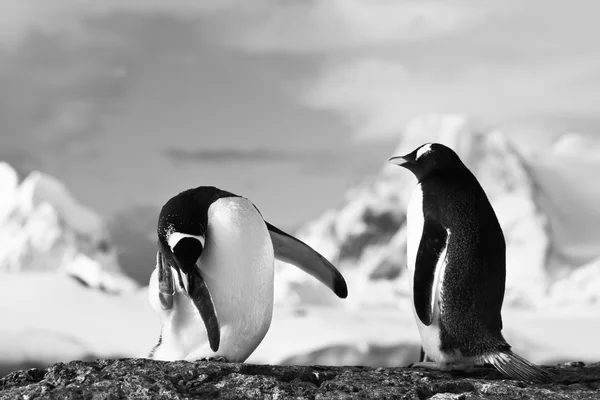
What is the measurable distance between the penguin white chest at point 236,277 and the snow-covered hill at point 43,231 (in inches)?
1164

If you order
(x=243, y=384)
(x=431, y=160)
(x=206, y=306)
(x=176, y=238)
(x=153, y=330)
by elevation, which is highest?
(x=153, y=330)

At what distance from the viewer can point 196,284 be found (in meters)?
3.16

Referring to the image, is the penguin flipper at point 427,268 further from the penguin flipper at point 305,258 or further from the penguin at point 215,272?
the penguin at point 215,272

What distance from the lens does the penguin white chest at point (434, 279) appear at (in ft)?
10.8

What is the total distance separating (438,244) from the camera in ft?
11.0

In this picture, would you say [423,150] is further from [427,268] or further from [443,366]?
[443,366]

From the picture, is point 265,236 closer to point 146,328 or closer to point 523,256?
point 146,328

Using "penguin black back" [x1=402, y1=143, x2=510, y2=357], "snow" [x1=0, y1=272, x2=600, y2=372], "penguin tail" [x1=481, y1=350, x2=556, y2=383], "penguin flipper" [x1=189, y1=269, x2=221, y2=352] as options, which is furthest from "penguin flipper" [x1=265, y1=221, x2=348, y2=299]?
"snow" [x1=0, y1=272, x2=600, y2=372]

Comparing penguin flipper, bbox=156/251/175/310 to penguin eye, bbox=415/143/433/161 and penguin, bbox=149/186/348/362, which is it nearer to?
penguin, bbox=149/186/348/362

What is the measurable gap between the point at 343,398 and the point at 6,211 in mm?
35652

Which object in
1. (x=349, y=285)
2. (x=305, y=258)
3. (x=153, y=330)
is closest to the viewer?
(x=305, y=258)

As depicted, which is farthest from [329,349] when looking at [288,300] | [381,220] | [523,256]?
[381,220]

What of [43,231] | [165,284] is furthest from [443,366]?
[43,231]

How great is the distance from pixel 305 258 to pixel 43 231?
33.0m
